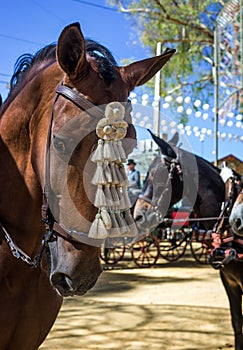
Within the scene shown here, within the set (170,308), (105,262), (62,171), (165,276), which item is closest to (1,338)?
(62,171)

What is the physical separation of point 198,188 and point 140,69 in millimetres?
2951

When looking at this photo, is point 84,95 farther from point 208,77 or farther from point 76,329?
point 208,77

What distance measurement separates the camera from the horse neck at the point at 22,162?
57.7 inches

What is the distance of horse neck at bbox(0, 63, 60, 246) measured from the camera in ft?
4.81

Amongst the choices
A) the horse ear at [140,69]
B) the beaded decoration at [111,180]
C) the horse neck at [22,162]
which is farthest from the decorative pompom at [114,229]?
the horse ear at [140,69]

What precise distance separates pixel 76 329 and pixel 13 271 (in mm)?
3088

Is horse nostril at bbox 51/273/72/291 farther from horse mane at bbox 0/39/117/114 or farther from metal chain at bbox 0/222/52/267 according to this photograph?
horse mane at bbox 0/39/117/114

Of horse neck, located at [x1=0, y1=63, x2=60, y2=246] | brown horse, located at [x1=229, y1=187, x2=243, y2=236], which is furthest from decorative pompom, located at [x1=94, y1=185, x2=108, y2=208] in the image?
brown horse, located at [x1=229, y1=187, x2=243, y2=236]

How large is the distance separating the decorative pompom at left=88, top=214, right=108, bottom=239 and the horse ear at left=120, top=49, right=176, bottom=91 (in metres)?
0.52

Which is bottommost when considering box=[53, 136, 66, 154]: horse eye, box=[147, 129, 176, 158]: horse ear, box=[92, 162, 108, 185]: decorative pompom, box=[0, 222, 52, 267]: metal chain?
box=[0, 222, 52, 267]: metal chain

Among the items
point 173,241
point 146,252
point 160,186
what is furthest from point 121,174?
point 173,241

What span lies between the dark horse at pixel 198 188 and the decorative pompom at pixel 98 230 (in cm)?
290

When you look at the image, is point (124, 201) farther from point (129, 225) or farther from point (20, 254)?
point (20, 254)

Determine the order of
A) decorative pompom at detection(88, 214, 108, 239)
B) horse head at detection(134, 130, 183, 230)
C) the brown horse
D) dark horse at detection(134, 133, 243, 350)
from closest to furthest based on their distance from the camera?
decorative pompom at detection(88, 214, 108, 239)
the brown horse
dark horse at detection(134, 133, 243, 350)
horse head at detection(134, 130, 183, 230)
